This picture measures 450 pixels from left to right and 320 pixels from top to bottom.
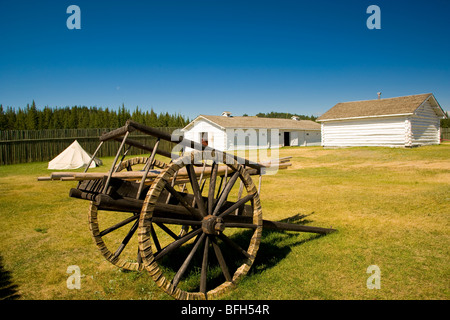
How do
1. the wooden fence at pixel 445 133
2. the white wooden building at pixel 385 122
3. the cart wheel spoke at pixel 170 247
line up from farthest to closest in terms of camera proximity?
the wooden fence at pixel 445 133 → the white wooden building at pixel 385 122 → the cart wheel spoke at pixel 170 247

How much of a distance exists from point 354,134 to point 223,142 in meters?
13.5

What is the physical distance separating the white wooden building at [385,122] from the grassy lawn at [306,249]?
1513cm

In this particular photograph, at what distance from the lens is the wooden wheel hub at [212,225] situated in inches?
129

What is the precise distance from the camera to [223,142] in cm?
3159

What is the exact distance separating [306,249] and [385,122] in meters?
23.4

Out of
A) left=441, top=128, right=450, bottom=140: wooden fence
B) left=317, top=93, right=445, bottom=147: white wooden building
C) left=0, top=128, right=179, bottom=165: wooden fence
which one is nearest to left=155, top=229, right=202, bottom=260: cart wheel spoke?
left=317, top=93, right=445, bottom=147: white wooden building

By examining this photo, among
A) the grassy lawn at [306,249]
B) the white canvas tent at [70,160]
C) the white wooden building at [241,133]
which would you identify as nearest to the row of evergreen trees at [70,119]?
the white wooden building at [241,133]

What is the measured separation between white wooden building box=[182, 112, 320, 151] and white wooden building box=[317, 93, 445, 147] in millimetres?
7465

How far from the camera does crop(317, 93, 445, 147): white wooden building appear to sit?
902 inches

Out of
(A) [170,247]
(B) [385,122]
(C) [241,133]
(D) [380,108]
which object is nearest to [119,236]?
(A) [170,247]

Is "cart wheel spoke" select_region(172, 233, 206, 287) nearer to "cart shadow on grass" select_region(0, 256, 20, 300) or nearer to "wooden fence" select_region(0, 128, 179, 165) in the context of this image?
"cart shadow on grass" select_region(0, 256, 20, 300)

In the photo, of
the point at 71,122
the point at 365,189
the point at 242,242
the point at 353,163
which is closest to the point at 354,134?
the point at 353,163

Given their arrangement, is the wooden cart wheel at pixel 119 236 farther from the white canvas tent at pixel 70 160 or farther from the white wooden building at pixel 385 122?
the white wooden building at pixel 385 122
